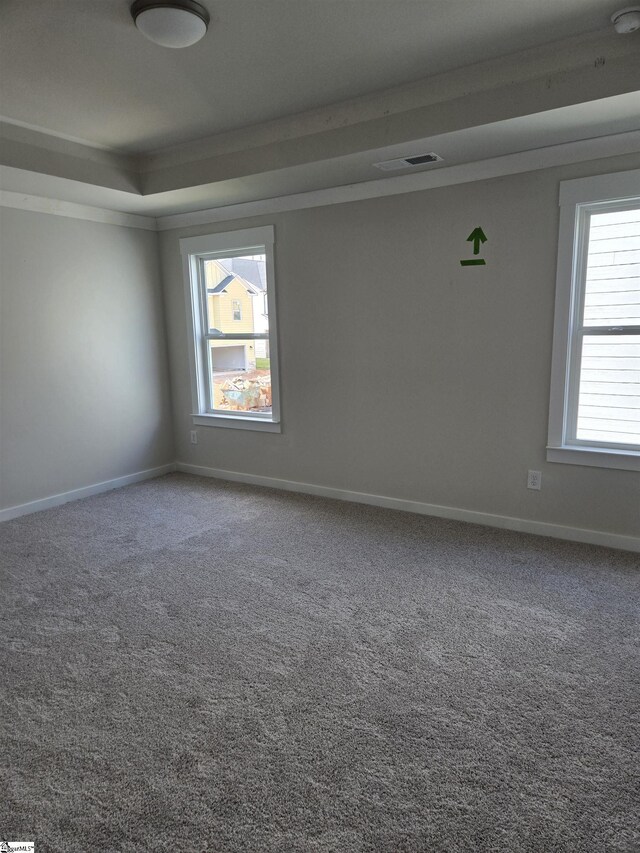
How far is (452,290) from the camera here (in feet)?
12.3

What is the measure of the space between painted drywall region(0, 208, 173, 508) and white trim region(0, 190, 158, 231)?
0.05m

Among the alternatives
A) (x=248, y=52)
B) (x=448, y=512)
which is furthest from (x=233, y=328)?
(x=248, y=52)

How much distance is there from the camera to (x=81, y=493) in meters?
4.66

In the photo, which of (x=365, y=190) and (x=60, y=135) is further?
(x=365, y=190)

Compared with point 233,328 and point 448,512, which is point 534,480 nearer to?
point 448,512

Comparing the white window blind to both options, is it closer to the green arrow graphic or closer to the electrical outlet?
the electrical outlet

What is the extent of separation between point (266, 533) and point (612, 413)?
2316 millimetres

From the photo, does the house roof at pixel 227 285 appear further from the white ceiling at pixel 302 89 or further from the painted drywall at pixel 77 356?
the white ceiling at pixel 302 89

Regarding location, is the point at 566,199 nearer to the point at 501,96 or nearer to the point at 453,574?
the point at 501,96

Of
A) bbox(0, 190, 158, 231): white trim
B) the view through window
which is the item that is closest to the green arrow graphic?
the view through window

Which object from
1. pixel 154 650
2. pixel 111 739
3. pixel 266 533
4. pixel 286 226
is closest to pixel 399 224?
pixel 286 226

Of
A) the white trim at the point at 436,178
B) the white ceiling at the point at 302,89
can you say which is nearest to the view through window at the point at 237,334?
the white trim at the point at 436,178

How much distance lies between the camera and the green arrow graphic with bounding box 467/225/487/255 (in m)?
3.60

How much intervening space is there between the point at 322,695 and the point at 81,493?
10.7 ft
